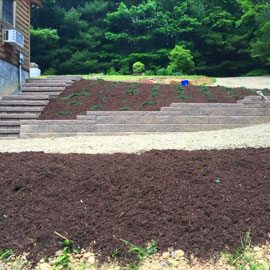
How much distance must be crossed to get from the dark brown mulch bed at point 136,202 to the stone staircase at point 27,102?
Answer: 4.11 metres

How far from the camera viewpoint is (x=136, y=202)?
3.62 meters

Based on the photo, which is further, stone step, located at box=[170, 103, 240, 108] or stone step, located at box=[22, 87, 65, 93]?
stone step, located at box=[22, 87, 65, 93]

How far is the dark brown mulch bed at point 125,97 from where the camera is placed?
361 inches

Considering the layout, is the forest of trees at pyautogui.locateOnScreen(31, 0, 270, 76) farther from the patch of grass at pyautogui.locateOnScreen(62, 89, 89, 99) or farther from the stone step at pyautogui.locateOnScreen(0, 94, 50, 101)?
the stone step at pyautogui.locateOnScreen(0, 94, 50, 101)

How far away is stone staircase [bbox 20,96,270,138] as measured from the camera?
798 centimetres

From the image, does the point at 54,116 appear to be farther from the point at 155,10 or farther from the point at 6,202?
the point at 155,10

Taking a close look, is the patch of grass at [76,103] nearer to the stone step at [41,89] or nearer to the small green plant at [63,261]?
the stone step at [41,89]

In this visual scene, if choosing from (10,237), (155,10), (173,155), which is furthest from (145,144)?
(155,10)

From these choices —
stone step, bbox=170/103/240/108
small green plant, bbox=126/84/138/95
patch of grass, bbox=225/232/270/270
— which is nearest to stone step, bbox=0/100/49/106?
small green plant, bbox=126/84/138/95

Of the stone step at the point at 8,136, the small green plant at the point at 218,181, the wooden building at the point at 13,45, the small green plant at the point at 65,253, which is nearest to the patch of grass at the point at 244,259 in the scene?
the small green plant at the point at 218,181

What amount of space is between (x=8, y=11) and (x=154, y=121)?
605 cm

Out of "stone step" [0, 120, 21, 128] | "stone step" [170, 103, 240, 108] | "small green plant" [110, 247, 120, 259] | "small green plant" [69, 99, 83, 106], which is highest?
"small green plant" [110, 247, 120, 259]

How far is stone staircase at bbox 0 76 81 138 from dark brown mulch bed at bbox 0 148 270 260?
4.11 meters

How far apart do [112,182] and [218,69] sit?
73.2 ft
